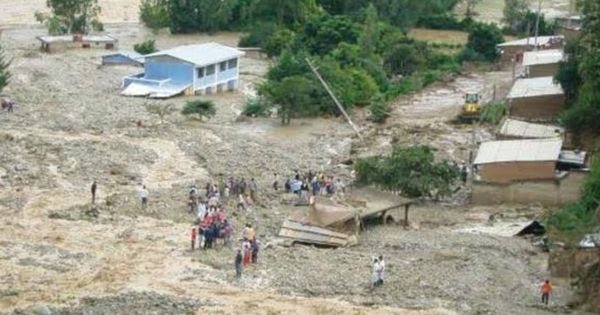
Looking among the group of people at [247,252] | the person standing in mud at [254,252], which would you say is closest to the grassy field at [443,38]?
the group of people at [247,252]

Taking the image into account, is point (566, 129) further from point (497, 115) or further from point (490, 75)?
point (490, 75)

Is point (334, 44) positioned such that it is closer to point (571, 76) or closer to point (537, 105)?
point (537, 105)

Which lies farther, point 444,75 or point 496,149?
point 444,75

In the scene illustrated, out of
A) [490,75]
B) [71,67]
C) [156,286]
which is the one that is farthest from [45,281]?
[490,75]

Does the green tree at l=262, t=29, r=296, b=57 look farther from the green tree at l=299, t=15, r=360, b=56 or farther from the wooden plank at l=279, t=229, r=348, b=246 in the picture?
the wooden plank at l=279, t=229, r=348, b=246

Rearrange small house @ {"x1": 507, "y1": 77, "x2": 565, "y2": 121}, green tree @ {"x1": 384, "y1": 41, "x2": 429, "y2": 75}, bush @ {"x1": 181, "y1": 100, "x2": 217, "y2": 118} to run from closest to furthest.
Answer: bush @ {"x1": 181, "y1": 100, "x2": 217, "y2": 118} → small house @ {"x1": 507, "y1": 77, "x2": 565, "y2": 121} → green tree @ {"x1": 384, "y1": 41, "x2": 429, "y2": 75}

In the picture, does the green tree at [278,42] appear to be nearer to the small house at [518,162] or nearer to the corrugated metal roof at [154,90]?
the corrugated metal roof at [154,90]

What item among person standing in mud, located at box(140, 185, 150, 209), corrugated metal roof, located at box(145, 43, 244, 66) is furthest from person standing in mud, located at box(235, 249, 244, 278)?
corrugated metal roof, located at box(145, 43, 244, 66)
